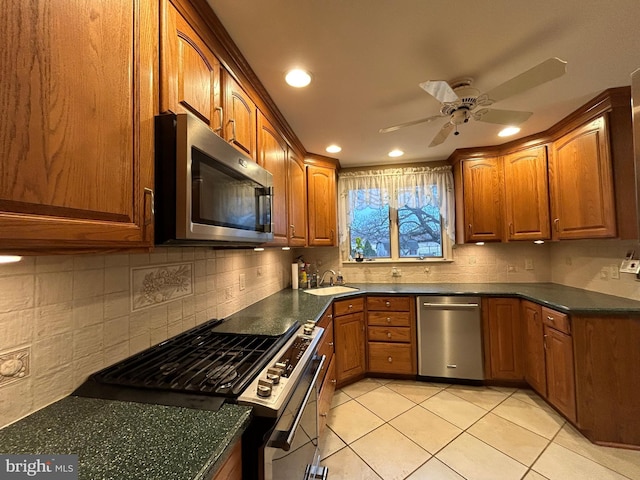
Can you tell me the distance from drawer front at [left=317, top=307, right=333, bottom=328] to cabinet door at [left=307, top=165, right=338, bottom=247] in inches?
31.4

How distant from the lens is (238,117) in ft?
4.83

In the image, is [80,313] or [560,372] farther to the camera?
[560,372]

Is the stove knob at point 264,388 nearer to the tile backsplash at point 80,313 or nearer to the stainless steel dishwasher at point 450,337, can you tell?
the tile backsplash at point 80,313

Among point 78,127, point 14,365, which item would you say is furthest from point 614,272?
point 14,365

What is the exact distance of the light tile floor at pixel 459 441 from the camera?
1617 mm

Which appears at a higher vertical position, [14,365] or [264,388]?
[14,365]

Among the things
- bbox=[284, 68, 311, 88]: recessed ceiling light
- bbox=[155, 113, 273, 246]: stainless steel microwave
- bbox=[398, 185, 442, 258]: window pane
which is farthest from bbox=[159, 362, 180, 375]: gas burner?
bbox=[398, 185, 442, 258]: window pane

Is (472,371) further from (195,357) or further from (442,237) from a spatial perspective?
(195,357)

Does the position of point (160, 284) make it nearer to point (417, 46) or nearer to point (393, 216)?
point (417, 46)

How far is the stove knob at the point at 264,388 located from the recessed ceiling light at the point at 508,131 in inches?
110

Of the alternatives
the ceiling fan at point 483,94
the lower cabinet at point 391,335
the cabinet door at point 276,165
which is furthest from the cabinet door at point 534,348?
the cabinet door at point 276,165

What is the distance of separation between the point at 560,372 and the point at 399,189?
7.25ft

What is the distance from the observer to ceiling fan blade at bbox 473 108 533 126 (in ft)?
5.57

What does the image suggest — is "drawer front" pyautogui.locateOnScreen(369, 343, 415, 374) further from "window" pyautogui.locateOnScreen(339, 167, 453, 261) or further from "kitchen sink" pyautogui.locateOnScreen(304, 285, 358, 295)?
"window" pyautogui.locateOnScreen(339, 167, 453, 261)
